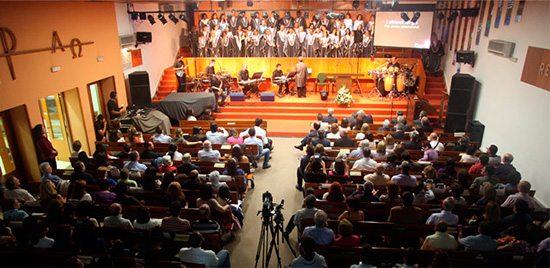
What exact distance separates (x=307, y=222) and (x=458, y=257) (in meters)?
1.80

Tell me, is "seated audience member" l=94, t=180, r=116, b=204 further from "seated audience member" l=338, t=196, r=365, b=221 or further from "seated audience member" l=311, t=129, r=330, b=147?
"seated audience member" l=311, t=129, r=330, b=147

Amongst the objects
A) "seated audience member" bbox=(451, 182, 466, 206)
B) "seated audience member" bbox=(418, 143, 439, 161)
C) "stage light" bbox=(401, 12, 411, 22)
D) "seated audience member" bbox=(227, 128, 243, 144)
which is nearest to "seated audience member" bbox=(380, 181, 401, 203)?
"seated audience member" bbox=(451, 182, 466, 206)

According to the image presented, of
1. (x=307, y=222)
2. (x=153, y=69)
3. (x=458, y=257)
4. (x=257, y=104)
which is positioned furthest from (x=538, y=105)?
(x=153, y=69)

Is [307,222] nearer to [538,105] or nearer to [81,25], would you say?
[538,105]

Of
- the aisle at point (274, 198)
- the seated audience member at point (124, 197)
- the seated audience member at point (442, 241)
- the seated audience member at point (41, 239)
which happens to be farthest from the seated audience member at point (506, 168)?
the seated audience member at point (41, 239)

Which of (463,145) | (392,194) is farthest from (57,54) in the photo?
(463,145)

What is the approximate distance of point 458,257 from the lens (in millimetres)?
4004

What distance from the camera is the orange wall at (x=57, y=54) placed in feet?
23.1

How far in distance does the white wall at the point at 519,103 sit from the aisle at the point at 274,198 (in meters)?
4.72

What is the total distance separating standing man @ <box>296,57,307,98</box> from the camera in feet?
42.5

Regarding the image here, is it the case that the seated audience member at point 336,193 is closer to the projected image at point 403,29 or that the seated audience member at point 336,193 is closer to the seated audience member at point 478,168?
the seated audience member at point 478,168

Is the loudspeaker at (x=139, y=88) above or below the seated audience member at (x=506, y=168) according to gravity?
above

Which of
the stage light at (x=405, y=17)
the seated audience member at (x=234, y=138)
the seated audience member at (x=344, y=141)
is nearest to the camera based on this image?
the seated audience member at (x=344, y=141)

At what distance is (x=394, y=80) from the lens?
12.5 m
